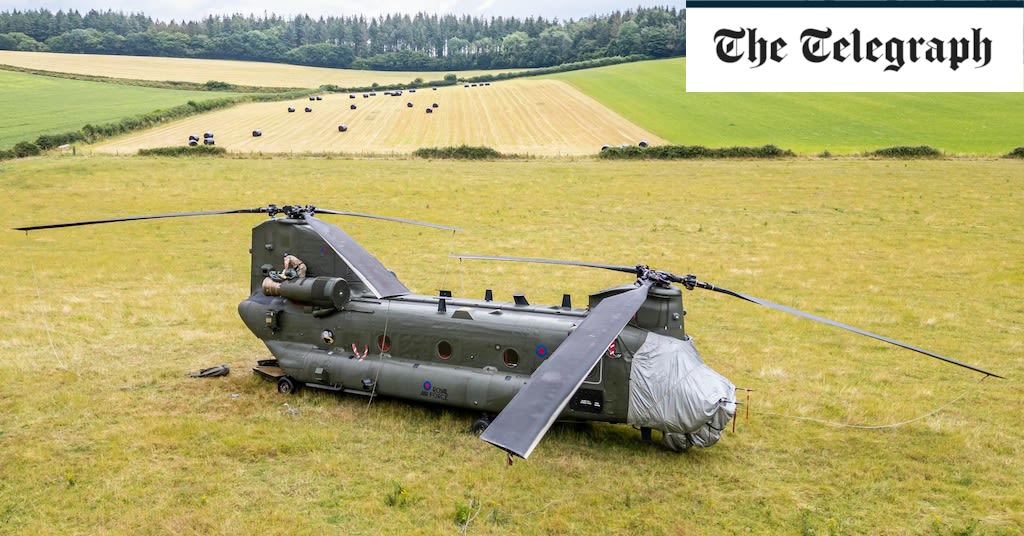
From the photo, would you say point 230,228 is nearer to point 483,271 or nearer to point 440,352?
point 483,271

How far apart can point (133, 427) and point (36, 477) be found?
1.81m

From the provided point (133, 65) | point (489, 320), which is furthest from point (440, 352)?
point (133, 65)

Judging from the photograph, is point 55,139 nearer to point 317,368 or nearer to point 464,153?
point 464,153

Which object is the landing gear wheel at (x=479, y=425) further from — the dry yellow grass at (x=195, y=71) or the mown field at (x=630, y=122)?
the dry yellow grass at (x=195, y=71)

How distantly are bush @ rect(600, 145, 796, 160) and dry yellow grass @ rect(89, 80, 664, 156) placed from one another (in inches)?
119

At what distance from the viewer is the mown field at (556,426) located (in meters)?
9.56

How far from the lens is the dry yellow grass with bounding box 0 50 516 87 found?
9512cm

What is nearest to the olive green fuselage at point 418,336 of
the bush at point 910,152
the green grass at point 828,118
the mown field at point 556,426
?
the mown field at point 556,426

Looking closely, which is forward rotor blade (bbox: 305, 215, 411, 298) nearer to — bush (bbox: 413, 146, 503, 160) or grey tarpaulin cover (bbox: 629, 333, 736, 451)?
grey tarpaulin cover (bbox: 629, 333, 736, 451)

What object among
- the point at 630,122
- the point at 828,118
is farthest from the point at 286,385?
the point at 828,118

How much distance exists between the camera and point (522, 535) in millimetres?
8922

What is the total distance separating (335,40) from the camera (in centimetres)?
16650

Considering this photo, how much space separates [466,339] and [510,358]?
81 centimetres

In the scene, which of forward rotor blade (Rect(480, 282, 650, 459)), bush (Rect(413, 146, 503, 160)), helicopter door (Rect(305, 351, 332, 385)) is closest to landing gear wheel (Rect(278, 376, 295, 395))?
helicopter door (Rect(305, 351, 332, 385))
